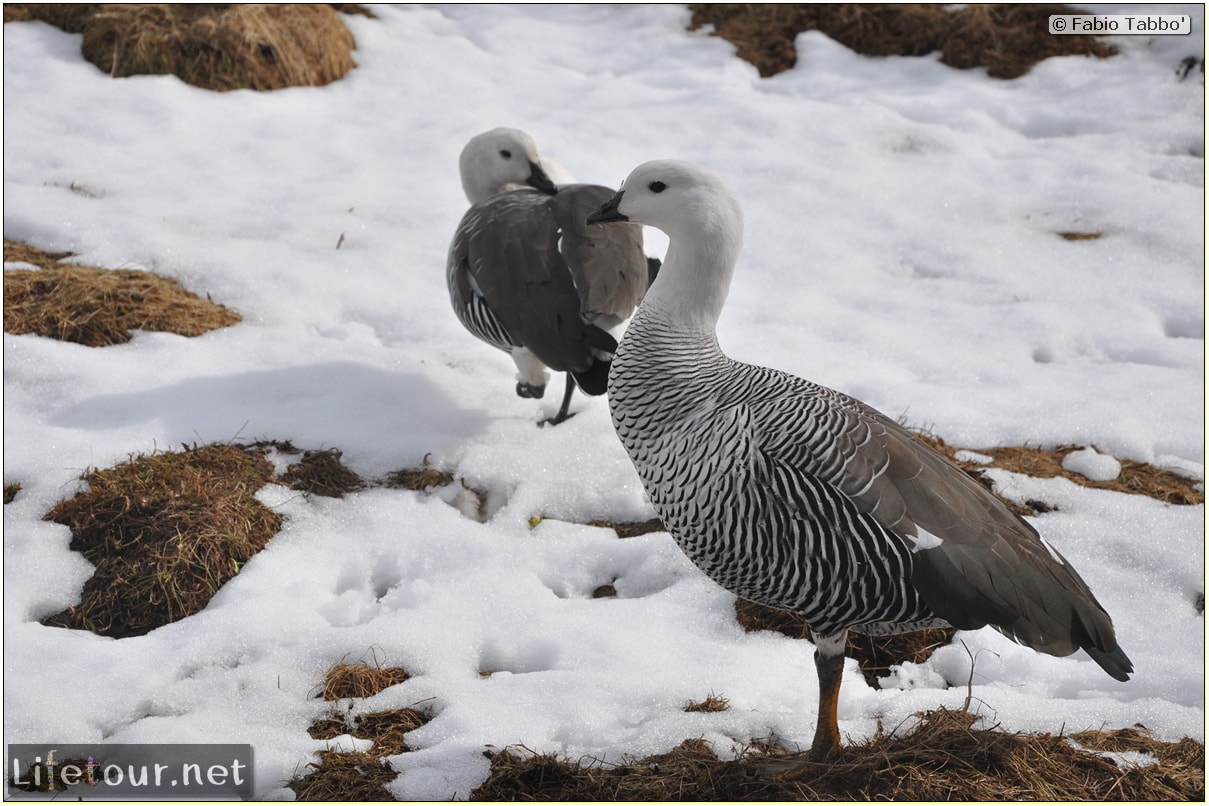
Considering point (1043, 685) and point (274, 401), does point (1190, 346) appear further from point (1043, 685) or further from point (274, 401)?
point (274, 401)

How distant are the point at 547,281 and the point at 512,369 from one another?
46.5 inches

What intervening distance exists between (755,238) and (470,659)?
13.9 ft

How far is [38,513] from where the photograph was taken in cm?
430

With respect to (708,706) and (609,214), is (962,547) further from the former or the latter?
(609,214)

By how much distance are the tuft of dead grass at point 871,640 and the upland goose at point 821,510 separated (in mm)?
579

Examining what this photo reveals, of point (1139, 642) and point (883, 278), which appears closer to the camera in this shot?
point (1139, 642)

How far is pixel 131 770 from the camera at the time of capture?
3.23m

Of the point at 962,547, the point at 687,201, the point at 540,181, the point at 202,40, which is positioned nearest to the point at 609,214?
the point at 687,201

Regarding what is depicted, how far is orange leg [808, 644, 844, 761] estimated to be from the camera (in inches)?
127

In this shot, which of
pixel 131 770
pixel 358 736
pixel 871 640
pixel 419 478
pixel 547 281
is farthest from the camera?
pixel 547 281

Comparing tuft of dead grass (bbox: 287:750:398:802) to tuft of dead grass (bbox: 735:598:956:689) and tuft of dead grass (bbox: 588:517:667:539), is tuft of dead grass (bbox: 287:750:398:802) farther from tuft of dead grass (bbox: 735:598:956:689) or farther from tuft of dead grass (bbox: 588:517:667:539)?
tuft of dead grass (bbox: 588:517:667:539)

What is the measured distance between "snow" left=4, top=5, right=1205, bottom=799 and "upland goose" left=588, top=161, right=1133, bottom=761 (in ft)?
1.81

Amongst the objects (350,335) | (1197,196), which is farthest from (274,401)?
(1197,196)

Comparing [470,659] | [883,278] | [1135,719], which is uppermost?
[883,278]
